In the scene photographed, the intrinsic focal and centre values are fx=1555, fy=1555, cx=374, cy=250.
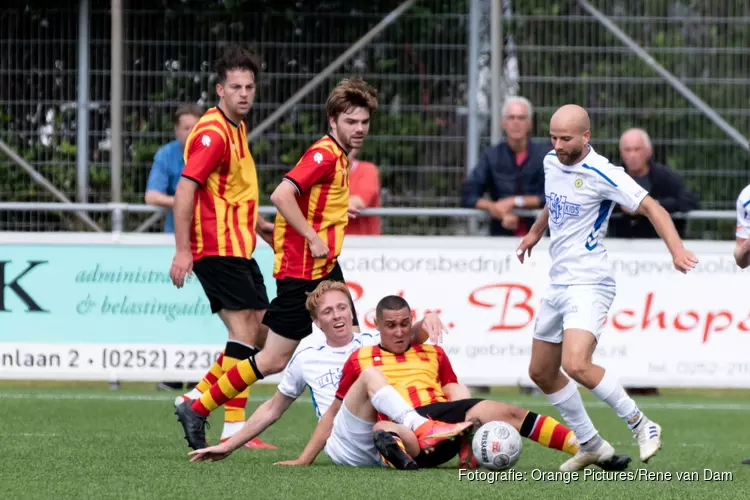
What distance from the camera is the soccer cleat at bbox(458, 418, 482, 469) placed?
7.09 metres

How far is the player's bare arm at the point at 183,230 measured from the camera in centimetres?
776

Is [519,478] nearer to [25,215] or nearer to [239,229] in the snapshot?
[239,229]

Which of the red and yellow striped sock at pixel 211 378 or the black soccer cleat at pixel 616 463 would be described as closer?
the black soccer cleat at pixel 616 463

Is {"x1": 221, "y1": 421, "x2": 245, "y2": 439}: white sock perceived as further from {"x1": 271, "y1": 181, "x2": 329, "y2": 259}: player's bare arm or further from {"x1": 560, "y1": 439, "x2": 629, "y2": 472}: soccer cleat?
{"x1": 560, "y1": 439, "x2": 629, "y2": 472}: soccer cleat

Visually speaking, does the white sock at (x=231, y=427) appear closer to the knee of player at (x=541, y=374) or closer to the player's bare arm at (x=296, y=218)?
the player's bare arm at (x=296, y=218)

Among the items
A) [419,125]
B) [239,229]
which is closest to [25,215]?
[419,125]

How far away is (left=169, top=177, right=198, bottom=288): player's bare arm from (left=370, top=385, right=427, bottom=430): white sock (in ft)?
4.23

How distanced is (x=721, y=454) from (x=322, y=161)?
2633 mm

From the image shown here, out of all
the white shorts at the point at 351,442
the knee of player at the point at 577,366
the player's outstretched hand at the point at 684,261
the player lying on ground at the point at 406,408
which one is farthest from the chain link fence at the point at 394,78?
the player's outstretched hand at the point at 684,261

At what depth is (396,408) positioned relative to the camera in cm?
704

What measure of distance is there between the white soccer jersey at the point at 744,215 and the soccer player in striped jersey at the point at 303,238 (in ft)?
6.19

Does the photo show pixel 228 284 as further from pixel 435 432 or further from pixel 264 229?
pixel 435 432

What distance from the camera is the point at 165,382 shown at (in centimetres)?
1205

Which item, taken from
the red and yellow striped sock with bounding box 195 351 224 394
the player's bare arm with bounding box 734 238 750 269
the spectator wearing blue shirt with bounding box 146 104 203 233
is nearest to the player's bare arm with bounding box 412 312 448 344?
the red and yellow striped sock with bounding box 195 351 224 394
